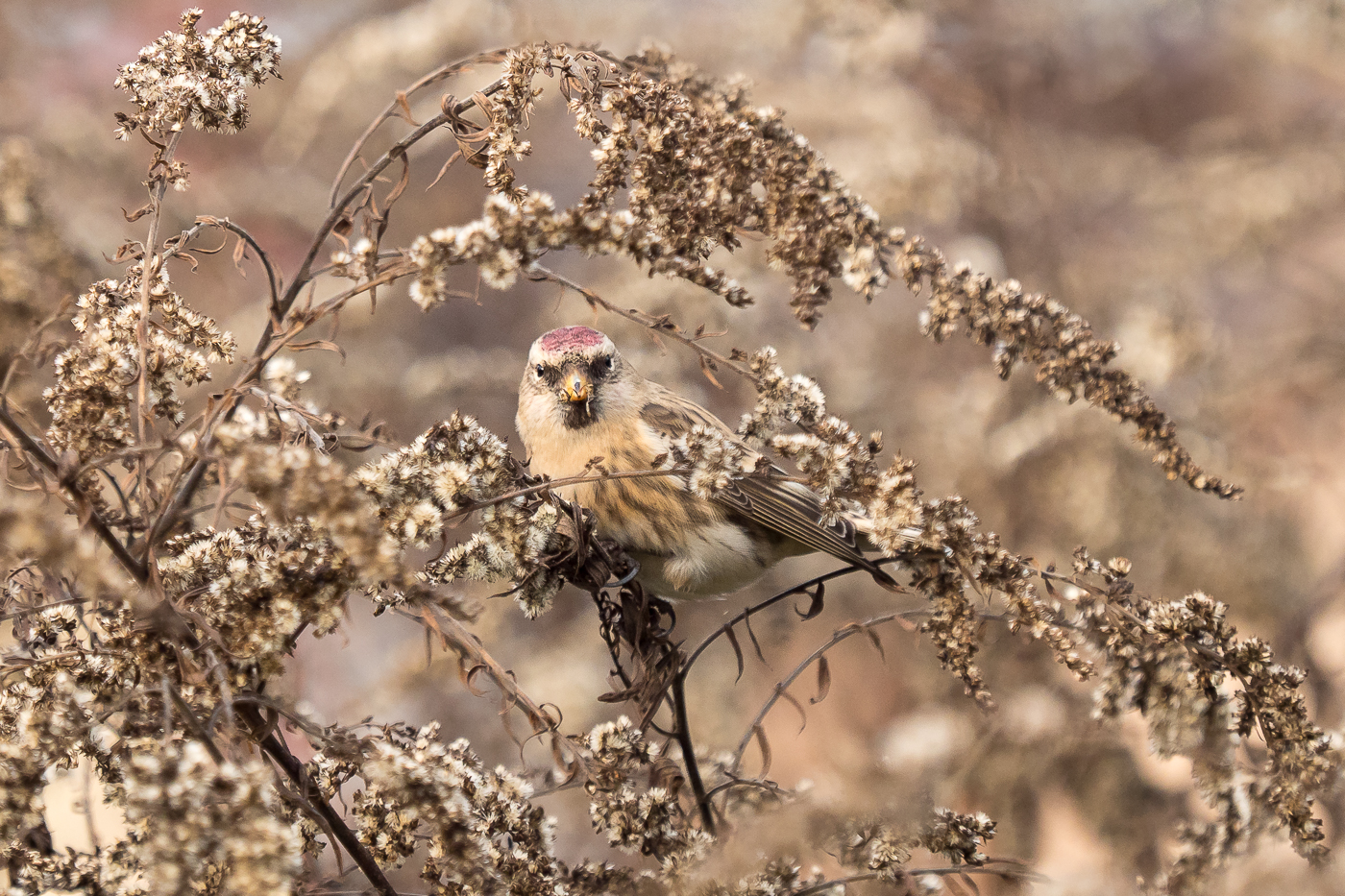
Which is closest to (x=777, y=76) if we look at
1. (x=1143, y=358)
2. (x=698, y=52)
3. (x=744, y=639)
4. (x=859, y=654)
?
(x=698, y=52)

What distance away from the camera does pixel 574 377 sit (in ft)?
6.75

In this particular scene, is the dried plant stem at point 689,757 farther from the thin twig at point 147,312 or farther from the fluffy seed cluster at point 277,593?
the thin twig at point 147,312

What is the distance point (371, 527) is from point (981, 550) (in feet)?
1.95

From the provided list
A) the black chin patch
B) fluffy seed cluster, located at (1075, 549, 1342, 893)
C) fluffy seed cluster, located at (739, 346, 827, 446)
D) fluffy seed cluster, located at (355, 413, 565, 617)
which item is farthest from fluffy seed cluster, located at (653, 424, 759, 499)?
the black chin patch

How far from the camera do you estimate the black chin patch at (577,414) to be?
85.4 inches

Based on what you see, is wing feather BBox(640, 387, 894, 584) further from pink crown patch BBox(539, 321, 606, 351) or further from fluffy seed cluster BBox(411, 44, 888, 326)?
fluffy seed cluster BBox(411, 44, 888, 326)

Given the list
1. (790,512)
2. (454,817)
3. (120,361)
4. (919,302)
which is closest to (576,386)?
(790,512)

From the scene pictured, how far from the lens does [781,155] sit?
116 centimetres

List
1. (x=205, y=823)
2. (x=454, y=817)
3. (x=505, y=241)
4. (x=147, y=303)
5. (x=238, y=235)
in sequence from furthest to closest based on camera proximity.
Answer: (x=238, y=235)
(x=147, y=303)
(x=505, y=241)
(x=454, y=817)
(x=205, y=823)

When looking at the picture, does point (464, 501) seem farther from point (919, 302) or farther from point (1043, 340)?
point (919, 302)

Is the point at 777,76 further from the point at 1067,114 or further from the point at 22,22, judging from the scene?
the point at 22,22

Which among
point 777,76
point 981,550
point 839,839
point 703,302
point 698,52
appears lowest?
point 839,839

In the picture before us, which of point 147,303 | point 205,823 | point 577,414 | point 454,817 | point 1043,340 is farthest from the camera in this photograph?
point 577,414

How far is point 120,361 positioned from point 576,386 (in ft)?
3.91
